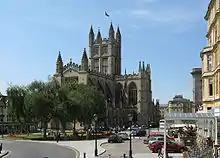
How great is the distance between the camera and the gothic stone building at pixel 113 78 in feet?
393

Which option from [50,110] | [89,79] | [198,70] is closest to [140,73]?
[89,79]

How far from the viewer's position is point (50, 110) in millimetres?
64812

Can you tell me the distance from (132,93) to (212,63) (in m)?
95.3

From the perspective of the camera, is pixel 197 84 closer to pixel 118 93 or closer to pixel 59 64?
pixel 118 93

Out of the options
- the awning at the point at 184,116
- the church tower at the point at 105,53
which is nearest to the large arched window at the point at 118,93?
the church tower at the point at 105,53

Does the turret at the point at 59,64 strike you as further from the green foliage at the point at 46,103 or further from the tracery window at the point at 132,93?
the green foliage at the point at 46,103

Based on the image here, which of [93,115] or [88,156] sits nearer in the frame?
[88,156]

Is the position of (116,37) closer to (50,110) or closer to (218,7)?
(50,110)

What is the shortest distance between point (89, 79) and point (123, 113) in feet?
76.2

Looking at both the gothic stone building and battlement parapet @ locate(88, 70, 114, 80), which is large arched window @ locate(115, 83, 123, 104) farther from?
battlement parapet @ locate(88, 70, 114, 80)

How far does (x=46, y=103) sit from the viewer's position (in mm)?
64312

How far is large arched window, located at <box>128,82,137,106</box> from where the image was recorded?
448 feet

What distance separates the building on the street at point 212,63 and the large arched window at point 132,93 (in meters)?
90.7

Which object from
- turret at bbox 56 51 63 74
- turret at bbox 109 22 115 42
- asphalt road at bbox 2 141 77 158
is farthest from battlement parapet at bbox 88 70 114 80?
asphalt road at bbox 2 141 77 158
